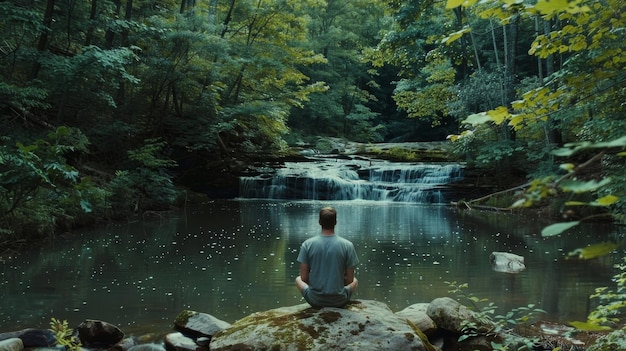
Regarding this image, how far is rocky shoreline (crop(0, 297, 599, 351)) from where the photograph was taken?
3.67 meters

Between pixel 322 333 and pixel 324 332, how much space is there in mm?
17

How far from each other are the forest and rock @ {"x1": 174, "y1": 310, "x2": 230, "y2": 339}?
250 cm

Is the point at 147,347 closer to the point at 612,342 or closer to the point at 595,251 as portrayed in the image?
the point at 612,342

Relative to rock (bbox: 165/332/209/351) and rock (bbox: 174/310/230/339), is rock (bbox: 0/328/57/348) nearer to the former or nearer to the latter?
rock (bbox: 165/332/209/351)

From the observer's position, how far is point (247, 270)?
7.66m

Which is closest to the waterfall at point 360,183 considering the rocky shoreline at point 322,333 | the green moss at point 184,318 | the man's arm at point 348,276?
the rocky shoreline at point 322,333

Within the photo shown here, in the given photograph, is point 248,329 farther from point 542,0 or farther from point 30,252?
point 30,252

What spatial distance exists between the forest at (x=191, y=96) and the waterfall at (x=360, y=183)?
1436 mm

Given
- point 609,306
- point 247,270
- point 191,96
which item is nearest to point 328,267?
point 609,306

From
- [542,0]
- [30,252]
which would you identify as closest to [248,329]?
[542,0]

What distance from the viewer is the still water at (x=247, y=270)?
5.73 meters

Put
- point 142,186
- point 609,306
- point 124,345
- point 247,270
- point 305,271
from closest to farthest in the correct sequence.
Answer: point 609,306
point 305,271
point 124,345
point 247,270
point 142,186

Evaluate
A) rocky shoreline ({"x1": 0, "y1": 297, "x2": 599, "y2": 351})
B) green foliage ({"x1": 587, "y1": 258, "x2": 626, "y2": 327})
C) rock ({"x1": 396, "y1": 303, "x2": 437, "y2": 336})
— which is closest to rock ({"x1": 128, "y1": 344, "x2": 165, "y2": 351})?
rocky shoreline ({"x1": 0, "y1": 297, "x2": 599, "y2": 351})

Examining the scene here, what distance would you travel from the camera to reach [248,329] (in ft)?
13.0
